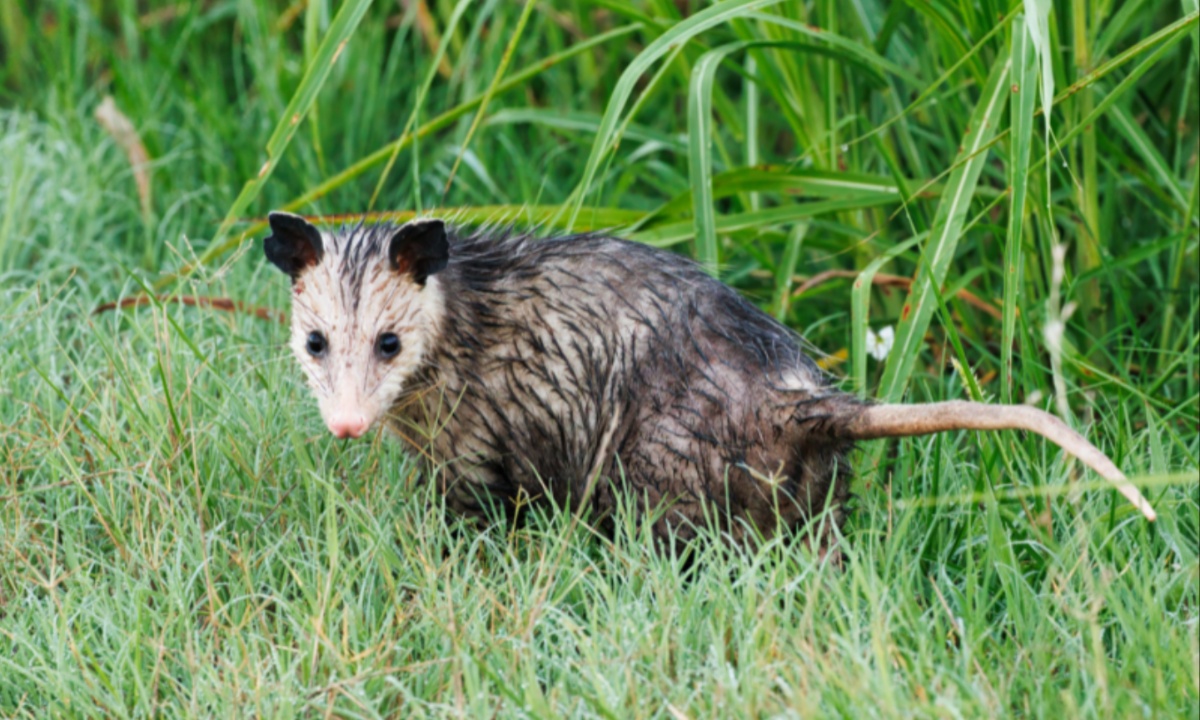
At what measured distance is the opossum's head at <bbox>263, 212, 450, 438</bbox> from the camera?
259cm

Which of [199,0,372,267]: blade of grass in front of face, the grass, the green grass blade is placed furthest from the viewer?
the green grass blade

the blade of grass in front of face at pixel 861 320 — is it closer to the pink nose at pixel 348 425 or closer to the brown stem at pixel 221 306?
the pink nose at pixel 348 425

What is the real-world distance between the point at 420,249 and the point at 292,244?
0.89ft

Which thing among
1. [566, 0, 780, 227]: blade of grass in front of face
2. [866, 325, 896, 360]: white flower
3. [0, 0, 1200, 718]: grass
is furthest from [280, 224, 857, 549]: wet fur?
[866, 325, 896, 360]: white flower

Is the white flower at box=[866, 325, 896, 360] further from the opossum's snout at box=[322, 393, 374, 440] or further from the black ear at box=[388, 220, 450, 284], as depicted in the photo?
the opossum's snout at box=[322, 393, 374, 440]

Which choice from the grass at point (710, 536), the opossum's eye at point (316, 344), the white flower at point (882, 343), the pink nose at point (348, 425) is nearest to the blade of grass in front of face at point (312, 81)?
the grass at point (710, 536)

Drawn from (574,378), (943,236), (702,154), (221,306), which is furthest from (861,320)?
(221,306)

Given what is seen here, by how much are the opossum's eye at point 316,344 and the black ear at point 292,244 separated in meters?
0.18

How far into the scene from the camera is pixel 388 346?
2.67m

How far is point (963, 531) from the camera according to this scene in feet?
8.86

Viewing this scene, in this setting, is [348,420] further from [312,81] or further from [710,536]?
[312,81]

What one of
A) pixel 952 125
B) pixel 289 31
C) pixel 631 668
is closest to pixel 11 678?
pixel 631 668

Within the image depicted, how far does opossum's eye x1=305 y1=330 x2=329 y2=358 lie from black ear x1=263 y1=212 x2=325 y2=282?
18 centimetres

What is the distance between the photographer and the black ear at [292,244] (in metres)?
2.69
